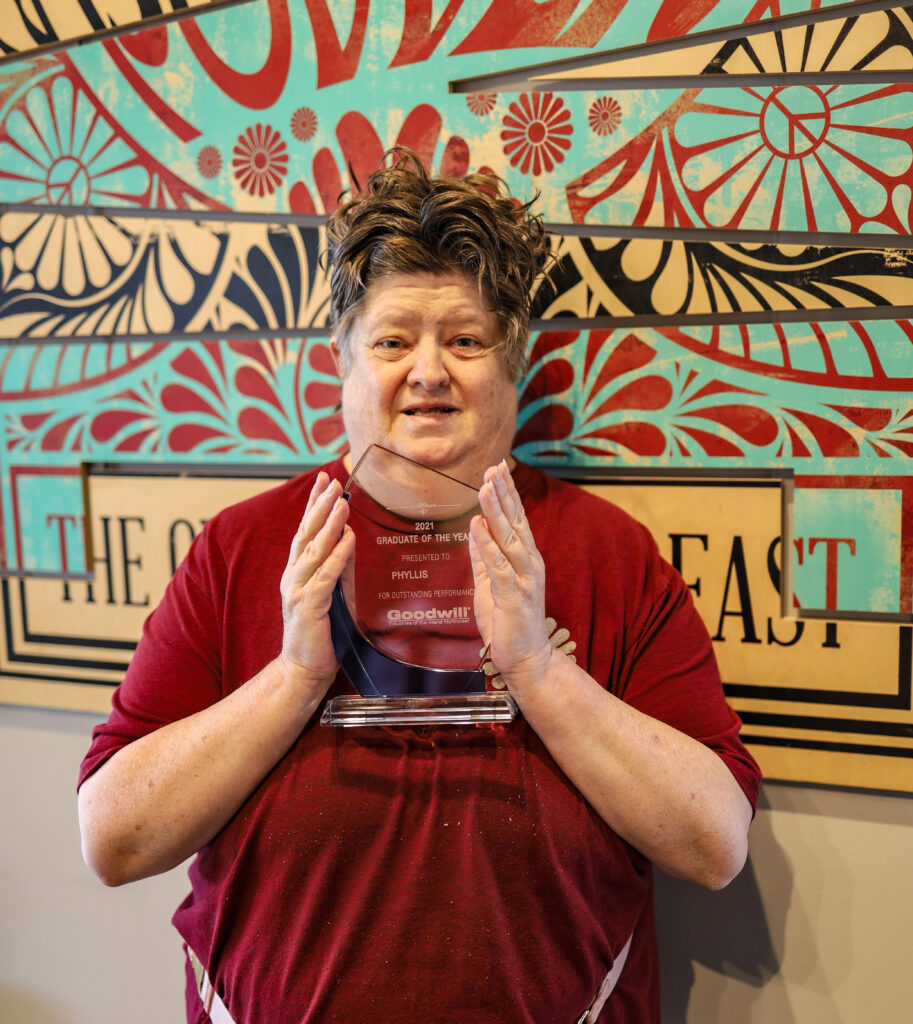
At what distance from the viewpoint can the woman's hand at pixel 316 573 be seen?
79 centimetres

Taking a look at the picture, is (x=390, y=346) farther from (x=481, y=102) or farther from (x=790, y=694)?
(x=790, y=694)

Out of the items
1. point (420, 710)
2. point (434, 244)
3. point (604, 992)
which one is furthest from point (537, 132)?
point (604, 992)

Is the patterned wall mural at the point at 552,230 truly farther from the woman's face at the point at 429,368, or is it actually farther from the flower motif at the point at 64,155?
the woman's face at the point at 429,368

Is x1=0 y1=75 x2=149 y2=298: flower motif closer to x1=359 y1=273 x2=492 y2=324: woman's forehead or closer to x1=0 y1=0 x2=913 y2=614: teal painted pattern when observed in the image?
x1=0 y1=0 x2=913 y2=614: teal painted pattern

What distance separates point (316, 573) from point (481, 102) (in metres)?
0.71

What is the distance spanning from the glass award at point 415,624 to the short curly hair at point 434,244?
0.75 feet

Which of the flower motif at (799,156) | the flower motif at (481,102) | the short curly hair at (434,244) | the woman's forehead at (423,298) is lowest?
the woman's forehead at (423,298)

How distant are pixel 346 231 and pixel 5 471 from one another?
2.74 feet

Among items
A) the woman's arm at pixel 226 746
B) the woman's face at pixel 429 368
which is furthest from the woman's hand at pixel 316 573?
the woman's face at pixel 429 368

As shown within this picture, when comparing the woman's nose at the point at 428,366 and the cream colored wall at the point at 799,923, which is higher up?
the woman's nose at the point at 428,366

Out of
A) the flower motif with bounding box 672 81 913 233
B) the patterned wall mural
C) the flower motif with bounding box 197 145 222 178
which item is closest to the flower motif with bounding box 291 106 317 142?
the patterned wall mural

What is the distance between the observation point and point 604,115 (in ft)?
3.46

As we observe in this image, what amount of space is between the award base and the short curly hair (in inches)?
14.9

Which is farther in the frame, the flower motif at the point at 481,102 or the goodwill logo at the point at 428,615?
the flower motif at the point at 481,102
